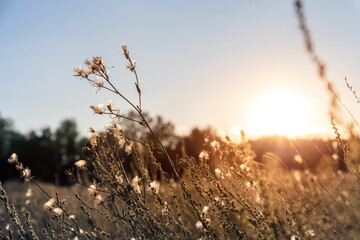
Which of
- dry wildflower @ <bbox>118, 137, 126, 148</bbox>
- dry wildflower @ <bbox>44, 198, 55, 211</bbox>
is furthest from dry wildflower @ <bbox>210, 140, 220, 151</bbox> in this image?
dry wildflower @ <bbox>44, 198, 55, 211</bbox>

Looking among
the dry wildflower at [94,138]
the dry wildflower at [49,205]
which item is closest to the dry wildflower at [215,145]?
the dry wildflower at [94,138]

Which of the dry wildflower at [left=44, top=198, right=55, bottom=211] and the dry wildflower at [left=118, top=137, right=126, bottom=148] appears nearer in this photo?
the dry wildflower at [left=118, top=137, right=126, bottom=148]

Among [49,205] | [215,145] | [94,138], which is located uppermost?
[94,138]

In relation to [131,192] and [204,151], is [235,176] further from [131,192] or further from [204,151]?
[131,192]

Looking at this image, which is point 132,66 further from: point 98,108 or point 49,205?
point 49,205

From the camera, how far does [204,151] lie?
2549 mm

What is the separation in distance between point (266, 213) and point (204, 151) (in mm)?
970

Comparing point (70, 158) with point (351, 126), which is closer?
point (351, 126)

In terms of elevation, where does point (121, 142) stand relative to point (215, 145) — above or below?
above

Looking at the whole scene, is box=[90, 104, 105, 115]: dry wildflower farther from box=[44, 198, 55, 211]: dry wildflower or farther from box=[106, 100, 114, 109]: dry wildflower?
box=[44, 198, 55, 211]: dry wildflower

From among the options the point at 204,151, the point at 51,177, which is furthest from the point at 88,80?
the point at 51,177

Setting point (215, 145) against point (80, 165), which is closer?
point (80, 165)

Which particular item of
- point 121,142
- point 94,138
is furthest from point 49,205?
point 121,142

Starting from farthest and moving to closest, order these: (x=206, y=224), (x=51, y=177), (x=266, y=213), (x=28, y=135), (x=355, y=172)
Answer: (x=28, y=135)
(x=51, y=177)
(x=355, y=172)
(x=206, y=224)
(x=266, y=213)
